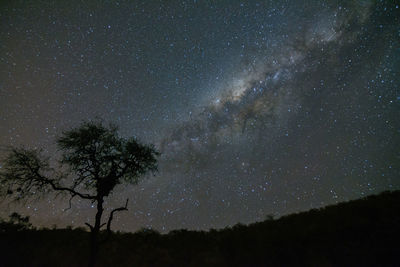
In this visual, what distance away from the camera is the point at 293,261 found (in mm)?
10648

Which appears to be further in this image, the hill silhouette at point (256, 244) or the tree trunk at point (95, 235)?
the tree trunk at point (95, 235)

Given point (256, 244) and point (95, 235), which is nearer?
point (95, 235)

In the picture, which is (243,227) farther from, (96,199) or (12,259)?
(12,259)

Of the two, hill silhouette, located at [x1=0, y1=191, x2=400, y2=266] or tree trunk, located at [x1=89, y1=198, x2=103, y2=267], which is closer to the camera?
hill silhouette, located at [x1=0, y1=191, x2=400, y2=266]

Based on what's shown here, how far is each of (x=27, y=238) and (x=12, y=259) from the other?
3.49 meters

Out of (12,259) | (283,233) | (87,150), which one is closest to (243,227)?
(283,233)

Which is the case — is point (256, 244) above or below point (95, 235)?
below

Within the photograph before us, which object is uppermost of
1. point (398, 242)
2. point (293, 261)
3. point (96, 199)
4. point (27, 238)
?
point (96, 199)

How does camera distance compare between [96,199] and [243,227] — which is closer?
[96,199]

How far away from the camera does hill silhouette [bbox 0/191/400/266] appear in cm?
1047

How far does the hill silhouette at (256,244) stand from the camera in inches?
412

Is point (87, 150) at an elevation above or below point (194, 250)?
above

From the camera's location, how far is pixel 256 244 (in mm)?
12719

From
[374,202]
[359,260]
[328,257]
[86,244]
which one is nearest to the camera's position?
[359,260]
